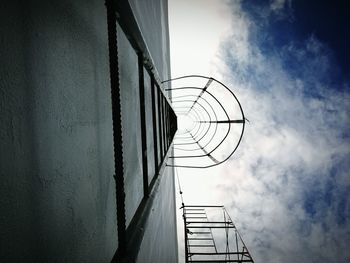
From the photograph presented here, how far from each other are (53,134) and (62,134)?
7 cm

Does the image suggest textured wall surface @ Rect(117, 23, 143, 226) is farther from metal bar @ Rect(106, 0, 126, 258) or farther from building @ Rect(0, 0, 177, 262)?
metal bar @ Rect(106, 0, 126, 258)

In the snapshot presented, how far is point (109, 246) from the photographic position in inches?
61.7

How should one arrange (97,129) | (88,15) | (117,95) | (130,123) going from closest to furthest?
(117,95) → (88,15) → (97,129) → (130,123)

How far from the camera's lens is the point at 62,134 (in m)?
1.03

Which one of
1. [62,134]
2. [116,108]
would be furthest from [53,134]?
[116,108]

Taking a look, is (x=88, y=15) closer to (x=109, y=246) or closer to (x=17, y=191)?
(x=17, y=191)

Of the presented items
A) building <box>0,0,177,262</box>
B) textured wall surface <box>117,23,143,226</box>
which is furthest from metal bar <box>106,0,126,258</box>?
textured wall surface <box>117,23,143,226</box>

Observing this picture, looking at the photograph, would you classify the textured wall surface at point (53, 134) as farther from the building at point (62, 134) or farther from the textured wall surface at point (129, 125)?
the textured wall surface at point (129, 125)

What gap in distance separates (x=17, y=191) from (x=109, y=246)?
1.01m

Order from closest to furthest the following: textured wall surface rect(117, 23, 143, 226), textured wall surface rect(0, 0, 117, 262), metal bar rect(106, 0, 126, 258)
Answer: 1. textured wall surface rect(0, 0, 117, 262)
2. metal bar rect(106, 0, 126, 258)
3. textured wall surface rect(117, 23, 143, 226)

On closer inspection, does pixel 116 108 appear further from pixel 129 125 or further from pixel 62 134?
pixel 129 125

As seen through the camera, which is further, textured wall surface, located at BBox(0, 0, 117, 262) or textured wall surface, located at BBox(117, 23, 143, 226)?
textured wall surface, located at BBox(117, 23, 143, 226)

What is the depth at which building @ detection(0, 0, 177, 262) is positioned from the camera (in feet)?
2.35

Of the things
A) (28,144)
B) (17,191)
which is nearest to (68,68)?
(28,144)
